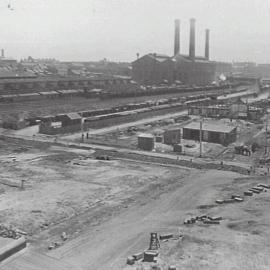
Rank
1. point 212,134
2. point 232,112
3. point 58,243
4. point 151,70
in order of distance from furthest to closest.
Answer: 1. point 151,70
2. point 232,112
3. point 212,134
4. point 58,243

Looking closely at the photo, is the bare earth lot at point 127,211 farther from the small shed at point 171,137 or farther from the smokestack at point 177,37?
the smokestack at point 177,37

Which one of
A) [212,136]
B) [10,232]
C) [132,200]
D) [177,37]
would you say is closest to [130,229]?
[132,200]

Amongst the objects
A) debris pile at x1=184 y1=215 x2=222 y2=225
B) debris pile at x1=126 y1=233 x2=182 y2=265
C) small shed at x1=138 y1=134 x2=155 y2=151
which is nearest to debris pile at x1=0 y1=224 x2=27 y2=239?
debris pile at x1=126 y1=233 x2=182 y2=265

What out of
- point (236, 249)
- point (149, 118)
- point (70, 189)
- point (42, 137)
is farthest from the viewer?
point (149, 118)

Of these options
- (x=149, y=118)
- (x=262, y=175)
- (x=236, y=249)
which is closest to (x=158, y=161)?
(x=262, y=175)

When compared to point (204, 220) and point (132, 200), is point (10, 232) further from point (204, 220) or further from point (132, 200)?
point (204, 220)

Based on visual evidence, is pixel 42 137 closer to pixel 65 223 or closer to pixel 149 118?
pixel 149 118

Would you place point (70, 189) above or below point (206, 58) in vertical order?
below
